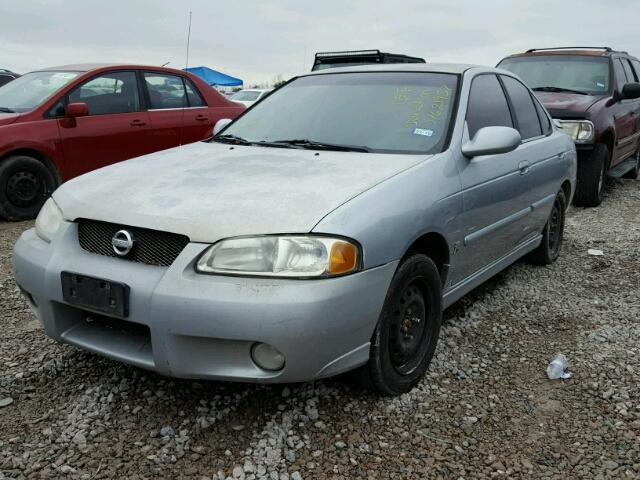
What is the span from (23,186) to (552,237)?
188 inches

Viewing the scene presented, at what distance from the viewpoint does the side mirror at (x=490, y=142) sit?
3.02m

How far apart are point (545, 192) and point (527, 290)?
0.69 m

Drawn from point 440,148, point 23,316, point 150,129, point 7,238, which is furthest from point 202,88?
point 440,148

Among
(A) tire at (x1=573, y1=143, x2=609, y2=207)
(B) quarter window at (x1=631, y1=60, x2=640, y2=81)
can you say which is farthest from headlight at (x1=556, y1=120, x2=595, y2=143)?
(B) quarter window at (x1=631, y1=60, x2=640, y2=81)

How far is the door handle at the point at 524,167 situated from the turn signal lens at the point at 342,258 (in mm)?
1865

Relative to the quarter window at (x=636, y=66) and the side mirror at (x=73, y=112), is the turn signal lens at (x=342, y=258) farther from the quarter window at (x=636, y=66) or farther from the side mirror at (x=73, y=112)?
the quarter window at (x=636, y=66)

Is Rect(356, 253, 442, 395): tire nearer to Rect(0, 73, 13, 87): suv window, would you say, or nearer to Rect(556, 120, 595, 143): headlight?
Rect(556, 120, 595, 143): headlight

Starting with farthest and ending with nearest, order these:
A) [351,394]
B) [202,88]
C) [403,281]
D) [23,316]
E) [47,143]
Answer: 1. [202,88]
2. [47,143]
3. [23,316]
4. [351,394]
5. [403,281]

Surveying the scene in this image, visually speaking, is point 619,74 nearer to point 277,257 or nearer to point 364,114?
point 364,114

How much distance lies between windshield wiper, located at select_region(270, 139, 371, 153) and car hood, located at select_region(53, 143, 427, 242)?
7cm

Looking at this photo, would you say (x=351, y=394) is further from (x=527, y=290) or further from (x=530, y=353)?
(x=527, y=290)

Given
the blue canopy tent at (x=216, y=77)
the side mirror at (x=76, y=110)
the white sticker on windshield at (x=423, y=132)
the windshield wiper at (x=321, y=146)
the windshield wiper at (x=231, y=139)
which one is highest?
the white sticker on windshield at (x=423, y=132)

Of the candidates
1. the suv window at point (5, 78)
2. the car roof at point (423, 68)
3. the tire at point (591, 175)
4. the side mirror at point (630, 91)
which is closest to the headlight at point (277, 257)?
the car roof at point (423, 68)

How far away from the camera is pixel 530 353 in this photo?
324 cm
